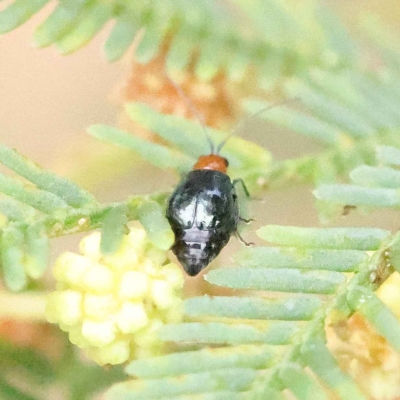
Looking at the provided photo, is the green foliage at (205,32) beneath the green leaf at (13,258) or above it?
above

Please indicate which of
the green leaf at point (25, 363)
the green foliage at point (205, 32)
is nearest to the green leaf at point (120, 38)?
the green foliage at point (205, 32)

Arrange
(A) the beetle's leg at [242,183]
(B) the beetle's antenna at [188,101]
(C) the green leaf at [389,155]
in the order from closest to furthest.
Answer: (C) the green leaf at [389,155] < (A) the beetle's leg at [242,183] < (B) the beetle's antenna at [188,101]

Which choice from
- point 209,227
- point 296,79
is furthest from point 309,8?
point 209,227

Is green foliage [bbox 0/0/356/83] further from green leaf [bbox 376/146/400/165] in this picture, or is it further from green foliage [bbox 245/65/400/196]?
green leaf [bbox 376/146/400/165]

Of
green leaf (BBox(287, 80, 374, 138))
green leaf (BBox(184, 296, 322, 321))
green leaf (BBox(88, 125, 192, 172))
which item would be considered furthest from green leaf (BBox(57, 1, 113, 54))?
green leaf (BBox(184, 296, 322, 321))

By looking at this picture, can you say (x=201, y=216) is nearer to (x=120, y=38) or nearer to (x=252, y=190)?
(x=252, y=190)

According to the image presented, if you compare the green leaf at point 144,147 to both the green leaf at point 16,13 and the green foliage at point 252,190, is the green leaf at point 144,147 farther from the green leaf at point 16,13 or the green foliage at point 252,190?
the green leaf at point 16,13
